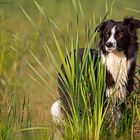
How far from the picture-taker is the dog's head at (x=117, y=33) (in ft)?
26.9

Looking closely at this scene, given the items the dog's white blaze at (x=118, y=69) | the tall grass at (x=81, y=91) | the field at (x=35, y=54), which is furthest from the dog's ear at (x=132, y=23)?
the tall grass at (x=81, y=91)

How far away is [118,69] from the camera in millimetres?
8414

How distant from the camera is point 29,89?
12180mm

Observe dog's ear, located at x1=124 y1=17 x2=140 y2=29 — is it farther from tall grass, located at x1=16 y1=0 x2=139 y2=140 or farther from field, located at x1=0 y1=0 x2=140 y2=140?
tall grass, located at x1=16 y1=0 x2=139 y2=140

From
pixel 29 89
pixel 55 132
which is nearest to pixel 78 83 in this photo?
pixel 55 132

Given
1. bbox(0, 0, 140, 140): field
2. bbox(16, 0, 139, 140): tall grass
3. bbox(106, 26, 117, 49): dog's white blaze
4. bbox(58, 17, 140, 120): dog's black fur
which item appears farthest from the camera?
bbox(58, 17, 140, 120): dog's black fur

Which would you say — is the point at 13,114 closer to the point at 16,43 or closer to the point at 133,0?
the point at 16,43

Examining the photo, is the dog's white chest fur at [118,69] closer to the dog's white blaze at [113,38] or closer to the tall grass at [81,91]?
the dog's white blaze at [113,38]

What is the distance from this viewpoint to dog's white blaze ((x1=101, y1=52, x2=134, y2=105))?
8.30 meters

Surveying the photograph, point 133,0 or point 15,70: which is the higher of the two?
point 133,0

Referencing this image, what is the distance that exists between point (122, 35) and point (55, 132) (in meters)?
1.49

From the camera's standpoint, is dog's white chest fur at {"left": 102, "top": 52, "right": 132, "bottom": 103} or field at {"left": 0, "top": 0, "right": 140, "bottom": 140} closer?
field at {"left": 0, "top": 0, "right": 140, "bottom": 140}

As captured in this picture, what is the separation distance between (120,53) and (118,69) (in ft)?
0.60

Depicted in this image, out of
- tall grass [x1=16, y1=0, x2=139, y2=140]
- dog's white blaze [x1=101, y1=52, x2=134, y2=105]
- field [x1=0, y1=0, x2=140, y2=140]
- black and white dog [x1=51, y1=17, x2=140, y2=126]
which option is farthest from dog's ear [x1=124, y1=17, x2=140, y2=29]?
tall grass [x1=16, y1=0, x2=139, y2=140]
